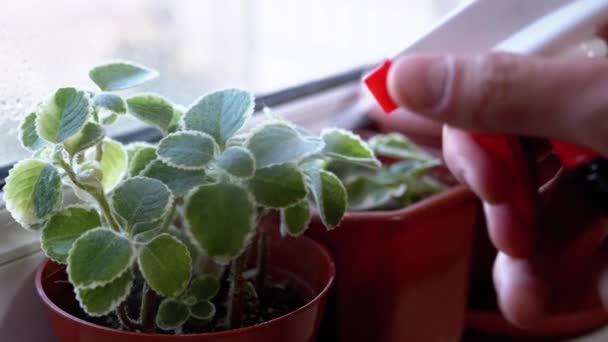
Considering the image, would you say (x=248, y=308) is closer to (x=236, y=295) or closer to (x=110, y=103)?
(x=236, y=295)

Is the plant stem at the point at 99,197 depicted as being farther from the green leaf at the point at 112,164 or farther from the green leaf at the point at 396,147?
the green leaf at the point at 396,147

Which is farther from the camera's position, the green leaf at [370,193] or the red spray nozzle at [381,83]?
the green leaf at [370,193]

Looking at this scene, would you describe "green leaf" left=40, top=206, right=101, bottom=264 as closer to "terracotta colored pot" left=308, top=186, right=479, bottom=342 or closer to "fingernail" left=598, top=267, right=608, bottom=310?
"terracotta colored pot" left=308, top=186, right=479, bottom=342

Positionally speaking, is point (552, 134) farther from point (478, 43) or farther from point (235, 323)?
point (235, 323)

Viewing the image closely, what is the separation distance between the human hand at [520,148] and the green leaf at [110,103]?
0.15 meters

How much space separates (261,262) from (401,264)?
0.34ft

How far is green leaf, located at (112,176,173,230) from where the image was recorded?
0.34 m

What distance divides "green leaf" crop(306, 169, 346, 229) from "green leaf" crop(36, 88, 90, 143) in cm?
12

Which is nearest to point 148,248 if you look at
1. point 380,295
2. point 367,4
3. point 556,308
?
point 380,295

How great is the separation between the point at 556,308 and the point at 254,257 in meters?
0.23

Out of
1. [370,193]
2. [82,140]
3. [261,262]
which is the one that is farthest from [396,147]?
[82,140]

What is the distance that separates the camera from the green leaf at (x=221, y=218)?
33cm

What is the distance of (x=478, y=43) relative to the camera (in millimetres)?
347

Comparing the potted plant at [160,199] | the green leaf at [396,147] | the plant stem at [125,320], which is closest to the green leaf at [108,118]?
the potted plant at [160,199]
